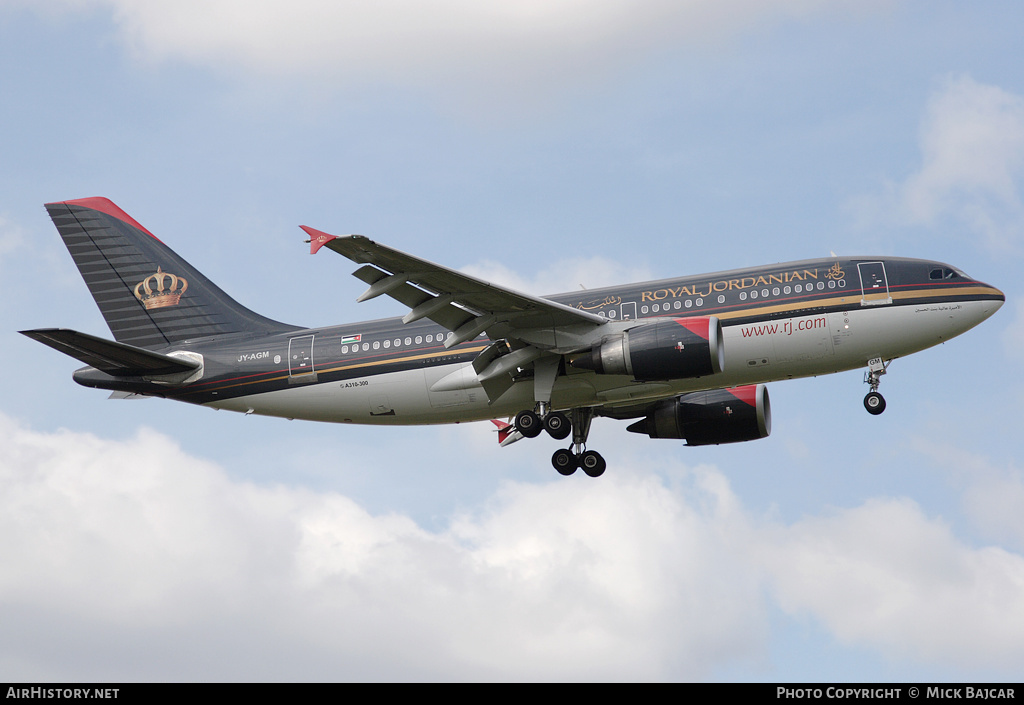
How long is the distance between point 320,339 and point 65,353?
799cm

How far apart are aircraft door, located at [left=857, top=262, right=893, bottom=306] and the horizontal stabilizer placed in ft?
70.2

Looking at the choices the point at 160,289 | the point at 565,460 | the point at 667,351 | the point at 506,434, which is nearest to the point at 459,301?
the point at 667,351

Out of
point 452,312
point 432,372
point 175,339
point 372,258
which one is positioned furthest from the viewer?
point 175,339

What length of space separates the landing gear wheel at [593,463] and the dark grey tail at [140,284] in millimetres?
10872

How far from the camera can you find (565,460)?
127 feet

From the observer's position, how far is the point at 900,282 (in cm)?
3394

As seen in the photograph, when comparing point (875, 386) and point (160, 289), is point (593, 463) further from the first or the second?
point (160, 289)

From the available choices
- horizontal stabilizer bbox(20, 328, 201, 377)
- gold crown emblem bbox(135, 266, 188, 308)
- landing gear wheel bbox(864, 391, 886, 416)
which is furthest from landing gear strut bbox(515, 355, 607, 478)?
gold crown emblem bbox(135, 266, 188, 308)

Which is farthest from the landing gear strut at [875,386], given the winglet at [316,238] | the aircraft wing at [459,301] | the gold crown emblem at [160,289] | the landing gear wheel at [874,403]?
the gold crown emblem at [160,289]

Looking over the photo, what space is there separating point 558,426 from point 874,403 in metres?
9.98
